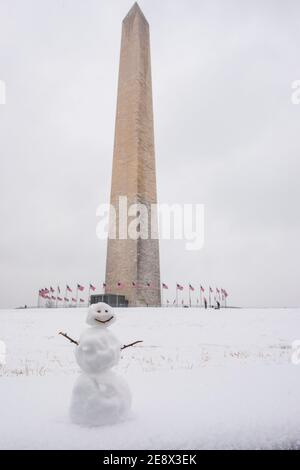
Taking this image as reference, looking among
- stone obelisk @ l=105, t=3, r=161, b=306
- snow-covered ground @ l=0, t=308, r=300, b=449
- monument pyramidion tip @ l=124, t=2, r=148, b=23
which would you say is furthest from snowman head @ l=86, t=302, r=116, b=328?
monument pyramidion tip @ l=124, t=2, r=148, b=23

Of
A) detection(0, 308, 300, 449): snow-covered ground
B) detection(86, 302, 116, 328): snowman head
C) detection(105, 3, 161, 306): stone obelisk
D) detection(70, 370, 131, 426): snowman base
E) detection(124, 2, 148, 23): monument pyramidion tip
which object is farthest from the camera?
detection(124, 2, 148, 23): monument pyramidion tip

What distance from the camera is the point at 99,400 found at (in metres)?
2.20

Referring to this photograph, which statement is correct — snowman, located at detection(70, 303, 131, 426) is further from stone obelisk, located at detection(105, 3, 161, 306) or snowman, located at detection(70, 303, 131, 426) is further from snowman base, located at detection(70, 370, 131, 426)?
stone obelisk, located at detection(105, 3, 161, 306)

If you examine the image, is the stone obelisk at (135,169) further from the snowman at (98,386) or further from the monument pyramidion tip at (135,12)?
the snowman at (98,386)

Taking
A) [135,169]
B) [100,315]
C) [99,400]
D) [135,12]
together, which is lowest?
[99,400]

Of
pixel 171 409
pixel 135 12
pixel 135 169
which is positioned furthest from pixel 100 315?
pixel 135 12

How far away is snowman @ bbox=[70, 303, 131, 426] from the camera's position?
86.1 inches

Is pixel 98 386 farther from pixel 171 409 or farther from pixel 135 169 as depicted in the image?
pixel 135 169

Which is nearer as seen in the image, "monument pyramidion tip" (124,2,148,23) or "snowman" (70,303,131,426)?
"snowman" (70,303,131,426)

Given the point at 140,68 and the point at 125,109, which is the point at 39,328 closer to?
the point at 125,109

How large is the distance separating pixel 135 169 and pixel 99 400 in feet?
68.6

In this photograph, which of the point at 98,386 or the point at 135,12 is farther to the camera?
the point at 135,12

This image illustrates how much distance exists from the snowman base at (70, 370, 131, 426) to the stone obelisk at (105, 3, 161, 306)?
739 inches
